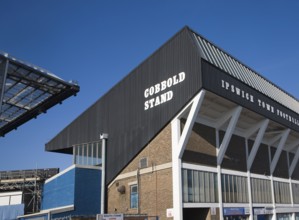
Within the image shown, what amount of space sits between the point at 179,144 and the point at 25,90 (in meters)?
10.9

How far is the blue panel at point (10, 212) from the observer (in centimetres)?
3887

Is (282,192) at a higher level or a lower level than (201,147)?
lower

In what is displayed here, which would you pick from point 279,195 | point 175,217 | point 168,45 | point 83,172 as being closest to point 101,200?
point 83,172

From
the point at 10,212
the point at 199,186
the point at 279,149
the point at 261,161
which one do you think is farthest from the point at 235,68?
the point at 10,212

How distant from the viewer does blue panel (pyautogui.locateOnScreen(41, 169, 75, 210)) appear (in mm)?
30655

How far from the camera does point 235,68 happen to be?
31109mm

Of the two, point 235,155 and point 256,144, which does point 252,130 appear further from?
point 235,155

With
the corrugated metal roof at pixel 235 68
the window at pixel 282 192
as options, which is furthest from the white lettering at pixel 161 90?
the window at pixel 282 192

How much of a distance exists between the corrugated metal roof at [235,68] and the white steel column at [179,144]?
3752 millimetres

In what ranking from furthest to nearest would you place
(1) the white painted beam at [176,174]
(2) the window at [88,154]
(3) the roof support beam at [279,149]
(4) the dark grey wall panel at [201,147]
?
(3) the roof support beam at [279,149] < (2) the window at [88,154] < (4) the dark grey wall panel at [201,147] < (1) the white painted beam at [176,174]

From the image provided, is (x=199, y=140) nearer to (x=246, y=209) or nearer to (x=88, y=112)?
(x=246, y=209)

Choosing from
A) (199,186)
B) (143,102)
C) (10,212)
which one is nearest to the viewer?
(199,186)

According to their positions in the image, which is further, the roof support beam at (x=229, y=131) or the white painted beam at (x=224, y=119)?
the white painted beam at (x=224, y=119)

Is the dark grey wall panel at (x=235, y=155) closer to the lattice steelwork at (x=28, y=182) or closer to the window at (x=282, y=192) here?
the window at (x=282, y=192)
